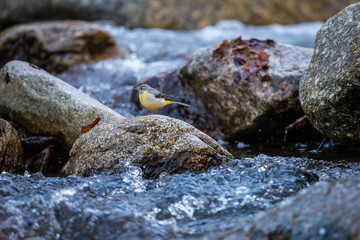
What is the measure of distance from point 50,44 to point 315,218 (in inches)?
395

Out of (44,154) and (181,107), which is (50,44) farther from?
(44,154)

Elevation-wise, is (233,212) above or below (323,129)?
below

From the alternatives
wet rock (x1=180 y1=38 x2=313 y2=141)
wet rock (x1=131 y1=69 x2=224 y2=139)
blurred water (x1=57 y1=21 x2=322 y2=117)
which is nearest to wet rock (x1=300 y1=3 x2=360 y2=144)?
wet rock (x1=180 y1=38 x2=313 y2=141)

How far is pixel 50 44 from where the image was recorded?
36.2 feet

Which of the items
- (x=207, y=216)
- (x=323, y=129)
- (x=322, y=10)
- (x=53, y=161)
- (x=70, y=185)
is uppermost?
(x=322, y=10)

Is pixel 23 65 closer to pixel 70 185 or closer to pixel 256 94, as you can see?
pixel 70 185

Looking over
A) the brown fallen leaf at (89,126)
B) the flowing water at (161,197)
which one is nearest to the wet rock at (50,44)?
the brown fallen leaf at (89,126)

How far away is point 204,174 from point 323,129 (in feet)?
6.43

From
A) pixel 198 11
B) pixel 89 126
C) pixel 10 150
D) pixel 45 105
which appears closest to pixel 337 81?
pixel 89 126

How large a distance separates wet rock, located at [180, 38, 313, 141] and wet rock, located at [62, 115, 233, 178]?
6.49 feet

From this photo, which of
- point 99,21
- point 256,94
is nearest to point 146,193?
point 256,94

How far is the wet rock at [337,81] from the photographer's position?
4.75 metres

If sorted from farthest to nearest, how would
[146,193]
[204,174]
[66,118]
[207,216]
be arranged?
1. [66,118]
2. [204,174]
3. [146,193]
4. [207,216]

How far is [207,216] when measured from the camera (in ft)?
12.4
